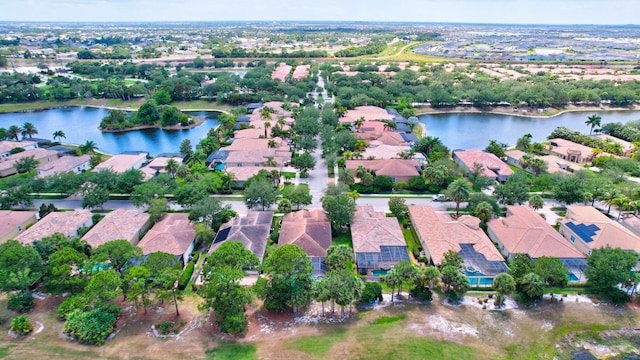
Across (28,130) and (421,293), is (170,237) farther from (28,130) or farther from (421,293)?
(28,130)

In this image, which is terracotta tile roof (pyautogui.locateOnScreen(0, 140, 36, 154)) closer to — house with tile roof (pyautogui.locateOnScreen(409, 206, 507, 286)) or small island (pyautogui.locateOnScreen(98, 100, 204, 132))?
small island (pyautogui.locateOnScreen(98, 100, 204, 132))

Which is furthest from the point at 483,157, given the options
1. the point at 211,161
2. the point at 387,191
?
the point at 211,161

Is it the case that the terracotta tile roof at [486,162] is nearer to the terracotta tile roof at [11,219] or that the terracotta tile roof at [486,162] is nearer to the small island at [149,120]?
the terracotta tile roof at [11,219]

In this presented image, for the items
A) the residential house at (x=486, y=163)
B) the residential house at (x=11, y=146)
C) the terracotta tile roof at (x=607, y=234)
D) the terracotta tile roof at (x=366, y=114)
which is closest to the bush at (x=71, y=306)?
the terracotta tile roof at (x=607, y=234)

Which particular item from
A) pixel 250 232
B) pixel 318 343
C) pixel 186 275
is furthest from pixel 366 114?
pixel 318 343

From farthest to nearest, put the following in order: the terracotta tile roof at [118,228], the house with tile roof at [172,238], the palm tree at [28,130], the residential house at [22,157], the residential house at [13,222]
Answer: the palm tree at [28,130] < the residential house at [22,157] < the residential house at [13,222] < the terracotta tile roof at [118,228] < the house with tile roof at [172,238]

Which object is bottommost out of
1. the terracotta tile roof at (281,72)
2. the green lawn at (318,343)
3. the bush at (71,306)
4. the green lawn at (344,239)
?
the green lawn at (318,343)

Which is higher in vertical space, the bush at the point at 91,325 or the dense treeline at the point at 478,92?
the dense treeline at the point at 478,92

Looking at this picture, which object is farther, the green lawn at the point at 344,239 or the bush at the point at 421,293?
the green lawn at the point at 344,239
